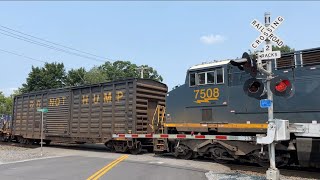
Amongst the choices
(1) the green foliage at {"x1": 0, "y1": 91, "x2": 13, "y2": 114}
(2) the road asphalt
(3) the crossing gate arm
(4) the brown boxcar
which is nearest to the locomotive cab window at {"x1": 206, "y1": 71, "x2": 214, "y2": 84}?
(3) the crossing gate arm

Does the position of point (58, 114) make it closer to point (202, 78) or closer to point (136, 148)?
point (136, 148)

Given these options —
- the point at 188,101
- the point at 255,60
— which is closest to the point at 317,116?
the point at 255,60

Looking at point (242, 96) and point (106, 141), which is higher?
point (242, 96)

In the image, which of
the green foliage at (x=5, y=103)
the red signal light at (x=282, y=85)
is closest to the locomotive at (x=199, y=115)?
the red signal light at (x=282, y=85)

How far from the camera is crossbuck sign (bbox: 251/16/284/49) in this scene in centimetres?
862

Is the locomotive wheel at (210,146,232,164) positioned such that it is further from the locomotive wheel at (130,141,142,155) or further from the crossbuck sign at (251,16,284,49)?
the crossbuck sign at (251,16,284,49)

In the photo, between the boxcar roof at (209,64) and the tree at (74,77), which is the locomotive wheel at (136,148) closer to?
the boxcar roof at (209,64)

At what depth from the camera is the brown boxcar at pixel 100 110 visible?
1791 centimetres

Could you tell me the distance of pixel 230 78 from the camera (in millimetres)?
13648

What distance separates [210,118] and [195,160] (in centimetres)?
224

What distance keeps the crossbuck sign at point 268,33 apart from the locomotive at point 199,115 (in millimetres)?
1204

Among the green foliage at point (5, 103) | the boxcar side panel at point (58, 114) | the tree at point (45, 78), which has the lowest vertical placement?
the boxcar side panel at point (58, 114)

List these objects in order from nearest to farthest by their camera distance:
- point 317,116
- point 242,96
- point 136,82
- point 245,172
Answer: point 317,116, point 245,172, point 242,96, point 136,82

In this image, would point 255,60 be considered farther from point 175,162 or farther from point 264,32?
point 175,162
